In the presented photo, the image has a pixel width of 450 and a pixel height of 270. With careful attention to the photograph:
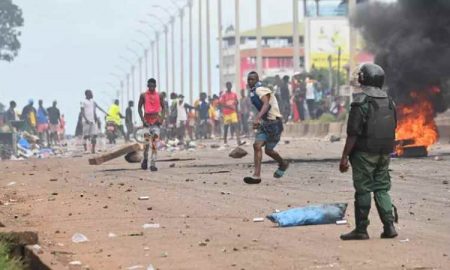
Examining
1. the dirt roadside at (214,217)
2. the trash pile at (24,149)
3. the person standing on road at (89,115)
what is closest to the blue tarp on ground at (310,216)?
the dirt roadside at (214,217)

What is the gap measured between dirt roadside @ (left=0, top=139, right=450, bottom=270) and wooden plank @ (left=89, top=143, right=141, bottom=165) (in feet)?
5.53

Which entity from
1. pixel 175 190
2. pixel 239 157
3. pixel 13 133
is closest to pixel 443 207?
pixel 175 190

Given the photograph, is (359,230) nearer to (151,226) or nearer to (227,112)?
(151,226)

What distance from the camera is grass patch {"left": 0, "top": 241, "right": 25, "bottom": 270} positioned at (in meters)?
8.59

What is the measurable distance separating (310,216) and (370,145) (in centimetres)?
124

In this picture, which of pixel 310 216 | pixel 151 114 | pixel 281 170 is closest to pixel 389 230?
pixel 310 216

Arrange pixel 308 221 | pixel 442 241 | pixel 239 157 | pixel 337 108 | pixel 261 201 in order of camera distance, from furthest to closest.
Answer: pixel 337 108, pixel 239 157, pixel 261 201, pixel 308 221, pixel 442 241

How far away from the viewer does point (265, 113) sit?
15.7 metres

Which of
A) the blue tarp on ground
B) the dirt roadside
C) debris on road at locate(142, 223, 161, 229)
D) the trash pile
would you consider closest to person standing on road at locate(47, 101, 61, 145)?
the trash pile

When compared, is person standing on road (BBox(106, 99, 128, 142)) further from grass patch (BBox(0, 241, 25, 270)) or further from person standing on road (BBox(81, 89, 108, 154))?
grass patch (BBox(0, 241, 25, 270))

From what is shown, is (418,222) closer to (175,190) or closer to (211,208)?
(211,208)

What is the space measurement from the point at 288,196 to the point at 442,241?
164 inches

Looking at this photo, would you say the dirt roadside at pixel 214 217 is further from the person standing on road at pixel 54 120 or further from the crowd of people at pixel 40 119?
the person standing on road at pixel 54 120

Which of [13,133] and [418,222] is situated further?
[13,133]
